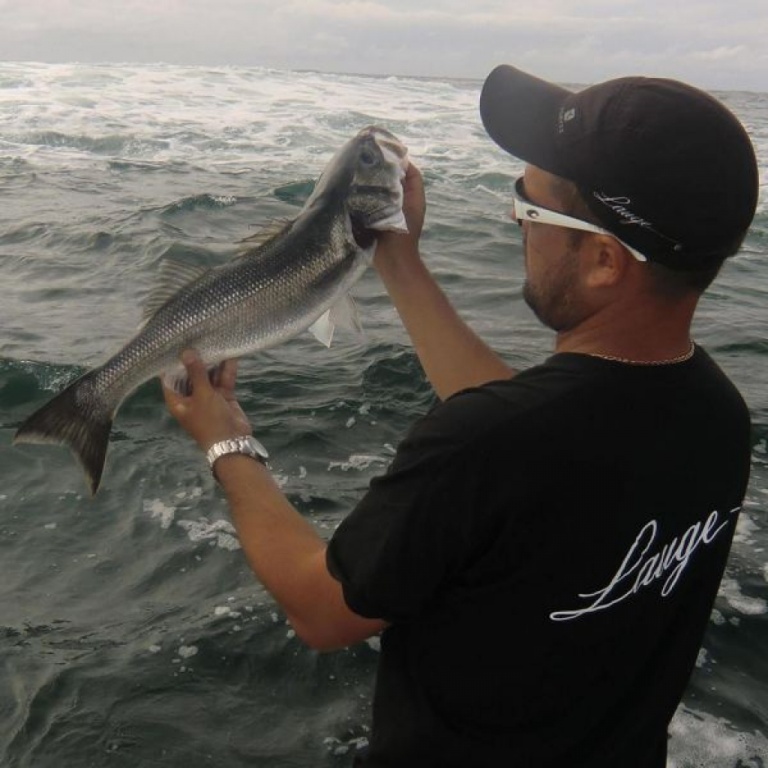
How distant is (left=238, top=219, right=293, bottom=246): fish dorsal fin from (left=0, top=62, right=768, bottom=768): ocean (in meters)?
0.39

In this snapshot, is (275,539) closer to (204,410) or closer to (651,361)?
(204,410)

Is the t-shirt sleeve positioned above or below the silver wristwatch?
above

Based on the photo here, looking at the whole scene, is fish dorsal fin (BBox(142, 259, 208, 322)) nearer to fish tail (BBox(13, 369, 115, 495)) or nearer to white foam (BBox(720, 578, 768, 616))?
fish tail (BBox(13, 369, 115, 495))

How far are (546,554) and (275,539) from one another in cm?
77

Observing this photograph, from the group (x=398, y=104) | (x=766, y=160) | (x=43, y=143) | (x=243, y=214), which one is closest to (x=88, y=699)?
(x=243, y=214)

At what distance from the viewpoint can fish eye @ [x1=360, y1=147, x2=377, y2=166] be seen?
9.95 ft

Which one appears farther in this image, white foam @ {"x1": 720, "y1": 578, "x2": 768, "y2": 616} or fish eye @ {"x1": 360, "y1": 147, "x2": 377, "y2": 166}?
white foam @ {"x1": 720, "y1": 578, "x2": 768, "y2": 616}

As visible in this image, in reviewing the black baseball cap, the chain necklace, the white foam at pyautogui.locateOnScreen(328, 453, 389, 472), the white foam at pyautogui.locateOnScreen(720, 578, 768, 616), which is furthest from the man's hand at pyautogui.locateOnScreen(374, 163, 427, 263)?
the white foam at pyautogui.locateOnScreen(328, 453, 389, 472)

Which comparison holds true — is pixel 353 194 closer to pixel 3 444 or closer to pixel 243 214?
pixel 3 444

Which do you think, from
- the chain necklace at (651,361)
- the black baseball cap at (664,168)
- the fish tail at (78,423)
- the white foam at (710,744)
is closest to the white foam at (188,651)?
the fish tail at (78,423)

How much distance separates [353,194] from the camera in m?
3.03

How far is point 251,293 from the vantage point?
3098mm

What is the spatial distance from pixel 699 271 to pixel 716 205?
0.47 ft

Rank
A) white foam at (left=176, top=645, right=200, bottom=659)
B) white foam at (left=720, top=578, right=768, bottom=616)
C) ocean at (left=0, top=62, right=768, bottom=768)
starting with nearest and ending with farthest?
ocean at (left=0, top=62, right=768, bottom=768), white foam at (left=176, top=645, right=200, bottom=659), white foam at (left=720, top=578, right=768, bottom=616)
